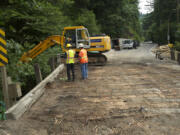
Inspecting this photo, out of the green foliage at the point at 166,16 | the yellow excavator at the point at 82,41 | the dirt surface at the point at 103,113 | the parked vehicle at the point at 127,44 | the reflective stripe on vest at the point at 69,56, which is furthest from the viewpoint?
the parked vehicle at the point at 127,44

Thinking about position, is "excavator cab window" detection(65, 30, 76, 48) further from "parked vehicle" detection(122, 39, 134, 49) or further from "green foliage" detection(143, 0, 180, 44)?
"green foliage" detection(143, 0, 180, 44)

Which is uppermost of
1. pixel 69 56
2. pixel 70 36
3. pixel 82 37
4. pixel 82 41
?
pixel 70 36

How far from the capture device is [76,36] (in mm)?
15805

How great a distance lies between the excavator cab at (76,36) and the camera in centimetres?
1590

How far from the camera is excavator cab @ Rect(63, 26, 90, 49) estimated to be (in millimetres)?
15898

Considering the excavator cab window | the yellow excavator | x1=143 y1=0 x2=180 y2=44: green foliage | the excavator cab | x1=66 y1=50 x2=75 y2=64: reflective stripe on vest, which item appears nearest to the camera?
x1=66 y1=50 x2=75 y2=64: reflective stripe on vest

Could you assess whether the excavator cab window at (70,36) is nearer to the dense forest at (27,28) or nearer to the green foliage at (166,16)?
the dense forest at (27,28)

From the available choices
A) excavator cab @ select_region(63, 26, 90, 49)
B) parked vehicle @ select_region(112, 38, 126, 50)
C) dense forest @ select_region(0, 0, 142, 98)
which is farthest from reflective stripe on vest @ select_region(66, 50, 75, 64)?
parked vehicle @ select_region(112, 38, 126, 50)

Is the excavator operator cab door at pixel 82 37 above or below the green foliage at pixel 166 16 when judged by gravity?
below

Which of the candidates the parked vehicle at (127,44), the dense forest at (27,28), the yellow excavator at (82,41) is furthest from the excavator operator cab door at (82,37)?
the parked vehicle at (127,44)

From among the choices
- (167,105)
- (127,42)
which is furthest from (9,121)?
(127,42)

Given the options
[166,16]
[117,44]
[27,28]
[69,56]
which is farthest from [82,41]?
[166,16]

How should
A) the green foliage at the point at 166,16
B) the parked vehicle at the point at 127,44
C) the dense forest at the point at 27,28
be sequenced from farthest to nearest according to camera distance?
the parked vehicle at the point at 127,44 → the green foliage at the point at 166,16 → the dense forest at the point at 27,28

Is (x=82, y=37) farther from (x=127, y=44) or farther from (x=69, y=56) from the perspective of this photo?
(x=127, y=44)
